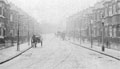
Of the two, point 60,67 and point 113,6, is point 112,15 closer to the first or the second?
point 113,6

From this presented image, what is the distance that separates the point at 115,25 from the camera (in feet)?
81.6

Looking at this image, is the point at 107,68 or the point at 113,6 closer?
the point at 107,68

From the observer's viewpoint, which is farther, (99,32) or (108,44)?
(99,32)

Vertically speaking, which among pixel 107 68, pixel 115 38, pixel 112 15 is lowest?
pixel 107 68

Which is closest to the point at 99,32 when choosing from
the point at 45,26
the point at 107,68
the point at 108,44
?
the point at 108,44

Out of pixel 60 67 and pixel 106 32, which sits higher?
pixel 106 32

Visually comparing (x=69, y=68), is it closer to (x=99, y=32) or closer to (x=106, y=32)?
(x=106, y=32)

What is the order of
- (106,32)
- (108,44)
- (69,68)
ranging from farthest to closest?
(106,32)
(108,44)
(69,68)

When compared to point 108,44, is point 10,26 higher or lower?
higher

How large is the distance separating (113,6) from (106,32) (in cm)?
524

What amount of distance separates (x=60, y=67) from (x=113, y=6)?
18712 millimetres

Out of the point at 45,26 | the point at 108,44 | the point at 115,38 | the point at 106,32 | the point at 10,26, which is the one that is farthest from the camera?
the point at 45,26

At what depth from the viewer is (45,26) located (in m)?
170

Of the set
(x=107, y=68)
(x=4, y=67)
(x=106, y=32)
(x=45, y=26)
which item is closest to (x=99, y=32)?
(x=106, y=32)
